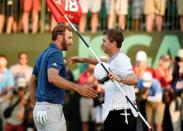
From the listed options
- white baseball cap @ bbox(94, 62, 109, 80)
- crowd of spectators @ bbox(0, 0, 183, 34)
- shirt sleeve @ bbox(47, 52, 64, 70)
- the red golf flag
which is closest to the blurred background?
crowd of spectators @ bbox(0, 0, 183, 34)

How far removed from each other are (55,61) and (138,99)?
6774mm

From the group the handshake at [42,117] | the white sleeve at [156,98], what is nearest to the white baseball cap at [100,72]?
the handshake at [42,117]

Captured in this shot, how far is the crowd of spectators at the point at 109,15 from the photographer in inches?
709

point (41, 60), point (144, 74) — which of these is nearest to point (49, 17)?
point (144, 74)

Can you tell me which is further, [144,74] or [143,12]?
[143,12]

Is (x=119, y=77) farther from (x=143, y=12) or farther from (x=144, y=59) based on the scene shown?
(x=143, y=12)

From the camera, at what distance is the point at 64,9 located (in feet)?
34.8

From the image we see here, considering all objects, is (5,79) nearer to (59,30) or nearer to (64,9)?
(64,9)

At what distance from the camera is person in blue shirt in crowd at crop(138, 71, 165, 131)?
15789 mm

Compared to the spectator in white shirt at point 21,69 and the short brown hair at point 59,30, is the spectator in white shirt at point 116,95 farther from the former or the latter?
the spectator in white shirt at point 21,69

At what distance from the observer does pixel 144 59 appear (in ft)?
54.5

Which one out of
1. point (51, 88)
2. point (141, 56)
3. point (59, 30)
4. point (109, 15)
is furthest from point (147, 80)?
point (51, 88)

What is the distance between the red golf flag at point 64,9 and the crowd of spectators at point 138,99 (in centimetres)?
514

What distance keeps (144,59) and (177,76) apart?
0.85 metres
